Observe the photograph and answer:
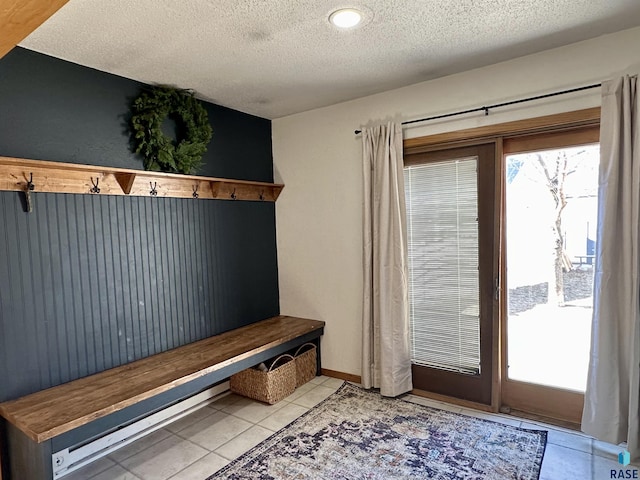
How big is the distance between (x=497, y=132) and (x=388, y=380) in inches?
83.6

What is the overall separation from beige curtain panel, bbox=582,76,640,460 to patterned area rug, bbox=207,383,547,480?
0.46 meters

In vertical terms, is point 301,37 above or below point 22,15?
above

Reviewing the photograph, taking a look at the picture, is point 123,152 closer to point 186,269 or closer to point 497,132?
point 186,269

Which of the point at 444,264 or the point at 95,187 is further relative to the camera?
the point at 444,264

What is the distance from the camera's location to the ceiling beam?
1.23 meters

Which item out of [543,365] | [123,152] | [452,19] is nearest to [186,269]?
[123,152]

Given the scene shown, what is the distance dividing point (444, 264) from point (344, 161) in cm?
129

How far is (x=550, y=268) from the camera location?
277cm

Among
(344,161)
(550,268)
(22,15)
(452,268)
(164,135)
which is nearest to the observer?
(22,15)

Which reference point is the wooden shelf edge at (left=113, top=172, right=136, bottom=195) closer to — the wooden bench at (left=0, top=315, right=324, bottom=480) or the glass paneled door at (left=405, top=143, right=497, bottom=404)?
the wooden bench at (left=0, top=315, right=324, bottom=480)

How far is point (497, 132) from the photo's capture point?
277 cm

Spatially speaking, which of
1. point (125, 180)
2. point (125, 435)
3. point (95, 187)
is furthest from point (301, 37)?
point (125, 435)

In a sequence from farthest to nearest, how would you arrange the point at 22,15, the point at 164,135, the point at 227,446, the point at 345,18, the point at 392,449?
1. the point at 164,135
2. the point at 227,446
3. the point at 392,449
4. the point at 345,18
5. the point at 22,15

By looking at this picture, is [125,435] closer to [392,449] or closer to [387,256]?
[392,449]
